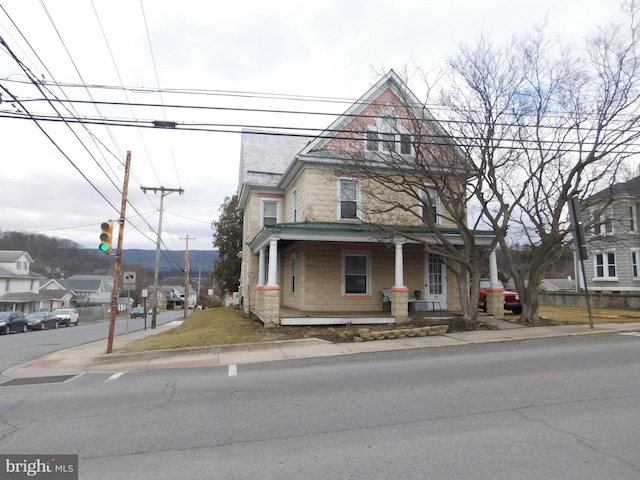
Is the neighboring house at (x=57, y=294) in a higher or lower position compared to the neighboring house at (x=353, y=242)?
lower

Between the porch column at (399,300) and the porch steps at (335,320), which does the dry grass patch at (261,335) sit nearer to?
the porch steps at (335,320)

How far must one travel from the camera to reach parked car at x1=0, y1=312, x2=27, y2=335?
30.1 meters

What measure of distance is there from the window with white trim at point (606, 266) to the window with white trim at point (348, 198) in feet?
72.6

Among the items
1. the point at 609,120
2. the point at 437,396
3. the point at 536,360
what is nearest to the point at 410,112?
the point at 609,120

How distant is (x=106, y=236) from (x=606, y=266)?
32105mm

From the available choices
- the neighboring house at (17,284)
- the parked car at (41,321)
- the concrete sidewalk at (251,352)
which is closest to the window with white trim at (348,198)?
the concrete sidewalk at (251,352)

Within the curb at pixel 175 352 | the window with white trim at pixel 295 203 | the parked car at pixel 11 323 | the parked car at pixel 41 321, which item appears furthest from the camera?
the parked car at pixel 41 321

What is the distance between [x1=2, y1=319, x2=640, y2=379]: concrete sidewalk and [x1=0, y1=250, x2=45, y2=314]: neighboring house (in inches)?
1870

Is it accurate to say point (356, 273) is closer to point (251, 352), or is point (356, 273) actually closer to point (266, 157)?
point (251, 352)

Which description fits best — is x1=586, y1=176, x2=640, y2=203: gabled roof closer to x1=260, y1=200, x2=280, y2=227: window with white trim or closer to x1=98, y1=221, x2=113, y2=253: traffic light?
x1=260, y1=200, x2=280, y2=227: window with white trim

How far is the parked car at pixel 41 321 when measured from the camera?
34844 millimetres

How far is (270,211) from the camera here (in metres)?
21.8

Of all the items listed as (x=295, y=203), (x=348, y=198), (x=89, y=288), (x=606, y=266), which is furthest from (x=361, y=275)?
(x=89, y=288)

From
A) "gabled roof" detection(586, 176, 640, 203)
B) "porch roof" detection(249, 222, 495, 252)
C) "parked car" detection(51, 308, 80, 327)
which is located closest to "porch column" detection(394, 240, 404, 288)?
"porch roof" detection(249, 222, 495, 252)
